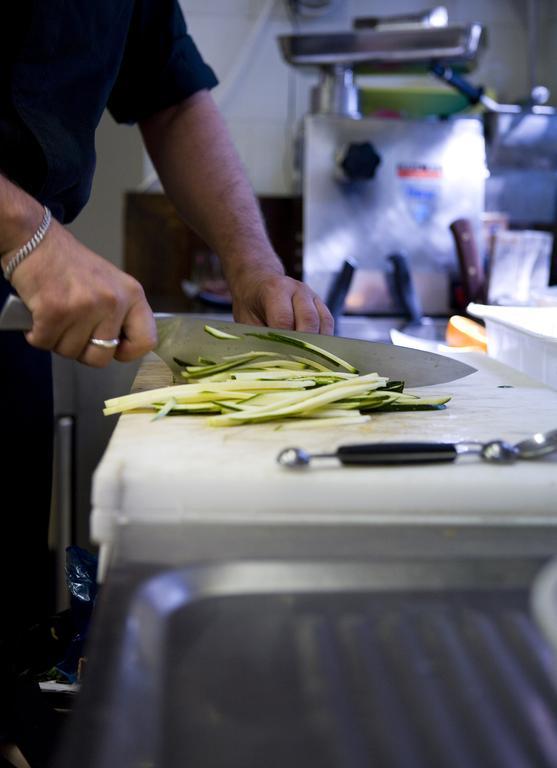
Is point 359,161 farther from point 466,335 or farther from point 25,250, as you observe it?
point 25,250

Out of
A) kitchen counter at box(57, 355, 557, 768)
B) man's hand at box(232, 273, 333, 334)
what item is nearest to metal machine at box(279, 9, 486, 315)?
man's hand at box(232, 273, 333, 334)

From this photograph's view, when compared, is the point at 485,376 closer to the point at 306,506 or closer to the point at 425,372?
the point at 425,372

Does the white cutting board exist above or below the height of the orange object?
above

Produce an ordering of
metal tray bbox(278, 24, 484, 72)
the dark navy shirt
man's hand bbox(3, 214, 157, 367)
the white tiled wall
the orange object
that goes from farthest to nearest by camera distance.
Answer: the white tiled wall, metal tray bbox(278, 24, 484, 72), the orange object, the dark navy shirt, man's hand bbox(3, 214, 157, 367)

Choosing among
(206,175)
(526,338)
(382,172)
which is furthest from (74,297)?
(382,172)

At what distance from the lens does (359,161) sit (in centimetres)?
233

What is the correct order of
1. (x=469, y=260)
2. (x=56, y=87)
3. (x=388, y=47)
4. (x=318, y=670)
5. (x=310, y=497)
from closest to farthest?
(x=318, y=670) < (x=310, y=497) < (x=56, y=87) < (x=469, y=260) < (x=388, y=47)

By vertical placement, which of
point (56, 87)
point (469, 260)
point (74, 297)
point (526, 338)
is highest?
point (56, 87)

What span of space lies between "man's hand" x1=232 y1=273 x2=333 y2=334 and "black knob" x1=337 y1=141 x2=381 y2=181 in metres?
1.16

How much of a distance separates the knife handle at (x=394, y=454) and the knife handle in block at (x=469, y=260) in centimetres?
164

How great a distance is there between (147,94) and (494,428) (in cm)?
92

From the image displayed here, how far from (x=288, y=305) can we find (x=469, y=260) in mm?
1241

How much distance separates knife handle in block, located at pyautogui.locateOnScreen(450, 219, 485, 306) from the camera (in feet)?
7.41

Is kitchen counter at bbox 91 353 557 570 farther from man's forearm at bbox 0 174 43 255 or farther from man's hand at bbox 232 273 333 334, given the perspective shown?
man's hand at bbox 232 273 333 334
